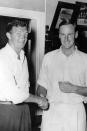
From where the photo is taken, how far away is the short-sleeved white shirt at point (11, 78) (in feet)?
6.27

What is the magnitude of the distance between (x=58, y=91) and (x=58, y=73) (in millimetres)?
163

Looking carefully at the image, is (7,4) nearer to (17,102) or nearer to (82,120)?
(17,102)

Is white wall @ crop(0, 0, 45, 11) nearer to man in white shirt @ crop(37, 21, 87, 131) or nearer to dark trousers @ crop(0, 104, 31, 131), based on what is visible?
man in white shirt @ crop(37, 21, 87, 131)

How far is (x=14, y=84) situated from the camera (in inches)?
76.4

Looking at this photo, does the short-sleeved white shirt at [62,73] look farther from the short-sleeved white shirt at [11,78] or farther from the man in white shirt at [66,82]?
the short-sleeved white shirt at [11,78]

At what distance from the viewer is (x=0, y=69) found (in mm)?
1907

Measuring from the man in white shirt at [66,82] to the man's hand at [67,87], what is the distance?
2 cm

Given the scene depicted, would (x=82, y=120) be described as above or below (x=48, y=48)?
below

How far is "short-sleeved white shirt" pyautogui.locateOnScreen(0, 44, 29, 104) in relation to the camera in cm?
191

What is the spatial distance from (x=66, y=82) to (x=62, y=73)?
0.16 meters

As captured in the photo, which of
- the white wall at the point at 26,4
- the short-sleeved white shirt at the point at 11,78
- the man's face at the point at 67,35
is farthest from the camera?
the white wall at the point at 26,4

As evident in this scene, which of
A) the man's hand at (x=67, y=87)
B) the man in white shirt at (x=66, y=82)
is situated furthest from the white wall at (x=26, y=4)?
the man's hand at (x=67, y=87)

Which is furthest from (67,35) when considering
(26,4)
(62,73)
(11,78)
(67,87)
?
(11,78)

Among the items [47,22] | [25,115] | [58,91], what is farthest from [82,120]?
[47,22]
